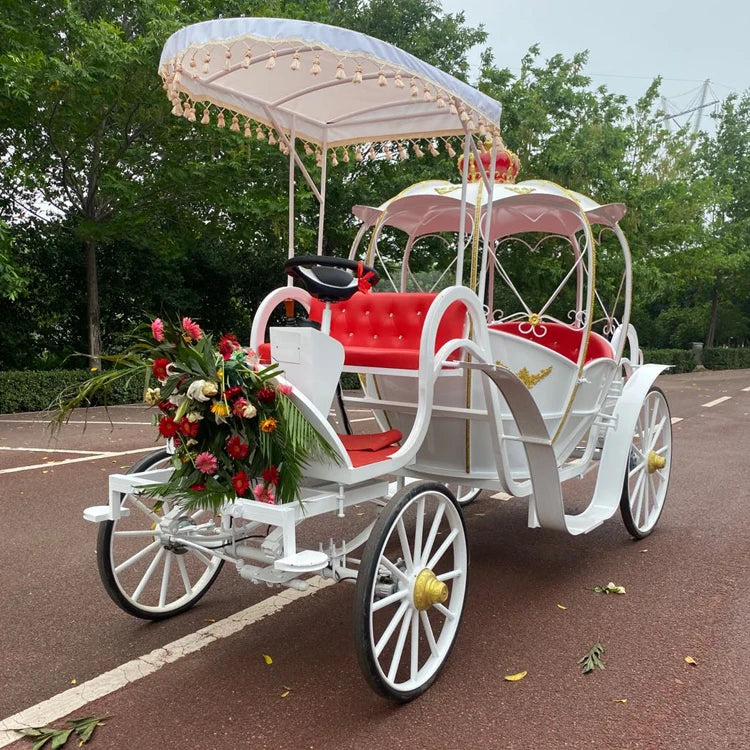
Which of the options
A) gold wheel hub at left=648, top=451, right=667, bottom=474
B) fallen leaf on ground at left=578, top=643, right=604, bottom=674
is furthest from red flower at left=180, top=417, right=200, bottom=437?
gold wheel hub at left=648, top=451, right=667, bottom=474

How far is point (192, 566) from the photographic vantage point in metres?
4.17

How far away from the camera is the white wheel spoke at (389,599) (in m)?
2.60

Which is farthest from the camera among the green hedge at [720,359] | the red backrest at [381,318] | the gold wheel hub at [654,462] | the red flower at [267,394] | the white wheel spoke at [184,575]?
the green hedge at [720,359]

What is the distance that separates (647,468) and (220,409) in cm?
352

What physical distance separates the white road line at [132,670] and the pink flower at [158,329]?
1438 mm

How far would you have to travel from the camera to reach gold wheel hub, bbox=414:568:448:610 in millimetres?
2824

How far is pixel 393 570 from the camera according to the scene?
278 cm

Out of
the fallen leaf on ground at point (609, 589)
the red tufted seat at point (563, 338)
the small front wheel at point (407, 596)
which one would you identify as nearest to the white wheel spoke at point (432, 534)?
the small front wheel at point (407, 596)

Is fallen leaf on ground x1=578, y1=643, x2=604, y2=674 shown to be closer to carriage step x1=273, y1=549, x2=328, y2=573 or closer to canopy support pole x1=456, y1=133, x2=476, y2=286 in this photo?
carriage step x1=273, y1=549, x2=328, y2=573

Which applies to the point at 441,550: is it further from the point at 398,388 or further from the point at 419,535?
A: the point at 398,388

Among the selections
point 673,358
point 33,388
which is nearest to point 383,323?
point 33,388

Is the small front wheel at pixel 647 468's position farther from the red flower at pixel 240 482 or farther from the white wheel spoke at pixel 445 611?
the red flower at pixel 240 482

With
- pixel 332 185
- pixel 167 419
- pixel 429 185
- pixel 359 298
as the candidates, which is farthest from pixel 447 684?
pixel 332 185

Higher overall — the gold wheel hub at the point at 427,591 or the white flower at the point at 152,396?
the white flower at the point at 152,396
